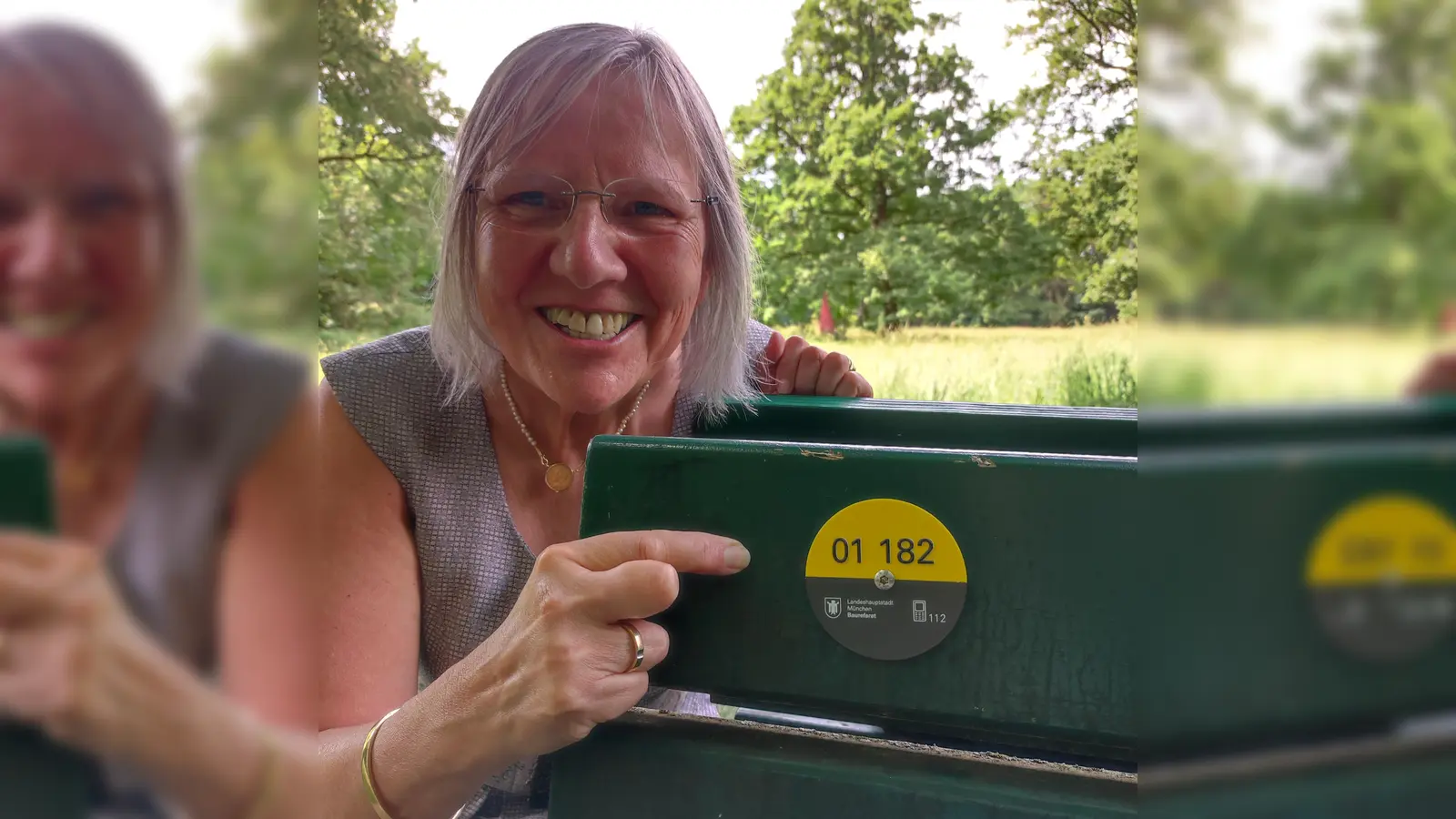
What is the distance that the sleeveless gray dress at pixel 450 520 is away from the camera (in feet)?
4.10

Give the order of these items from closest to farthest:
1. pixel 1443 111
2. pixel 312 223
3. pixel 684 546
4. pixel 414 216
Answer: pixel 1443 111, pixel 312 223, pixel 684 546, pixel 414 216

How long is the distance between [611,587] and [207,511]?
532 millimetres

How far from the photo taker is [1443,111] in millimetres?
292

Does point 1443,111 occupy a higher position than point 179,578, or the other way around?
point 1443,111

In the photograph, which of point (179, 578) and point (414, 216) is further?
point (414, 216)

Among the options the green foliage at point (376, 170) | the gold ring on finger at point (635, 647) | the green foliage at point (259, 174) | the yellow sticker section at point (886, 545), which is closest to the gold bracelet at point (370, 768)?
the gold ring on finger at point (635, 647)

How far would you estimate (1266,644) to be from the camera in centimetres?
35

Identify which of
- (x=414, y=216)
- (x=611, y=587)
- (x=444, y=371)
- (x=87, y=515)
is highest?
(x=414, y=216)

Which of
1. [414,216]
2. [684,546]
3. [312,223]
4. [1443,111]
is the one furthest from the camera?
[414,216]

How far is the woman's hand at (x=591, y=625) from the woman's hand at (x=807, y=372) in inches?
27.1

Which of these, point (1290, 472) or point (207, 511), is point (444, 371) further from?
point (1290, 472)

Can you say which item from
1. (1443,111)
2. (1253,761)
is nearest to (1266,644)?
(1253,761)

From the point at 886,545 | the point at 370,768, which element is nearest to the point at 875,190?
the point at 886,545

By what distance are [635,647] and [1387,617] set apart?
645mm
